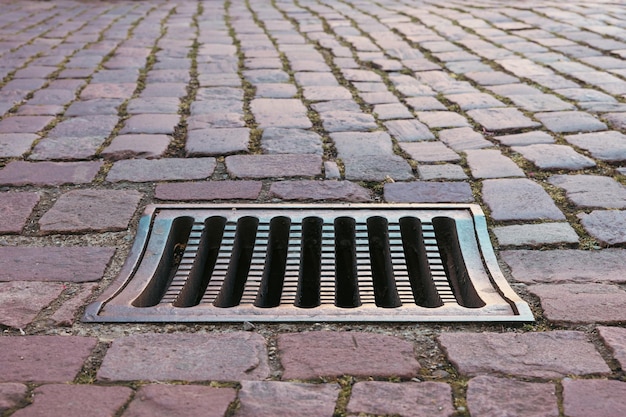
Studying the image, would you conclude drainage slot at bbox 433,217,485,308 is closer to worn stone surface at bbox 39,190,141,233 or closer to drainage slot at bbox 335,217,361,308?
drainage slot at bbox 335,217,361,308

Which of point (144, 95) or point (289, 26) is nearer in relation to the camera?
point (144, 95)

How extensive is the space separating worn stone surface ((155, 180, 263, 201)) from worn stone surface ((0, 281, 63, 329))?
2.20 feet

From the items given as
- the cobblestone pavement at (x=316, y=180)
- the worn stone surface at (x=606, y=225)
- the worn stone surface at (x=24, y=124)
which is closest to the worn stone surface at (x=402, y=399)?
the cobblestone pavement at (x=316, y=180)

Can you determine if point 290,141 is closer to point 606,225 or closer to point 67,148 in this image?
point 67,148

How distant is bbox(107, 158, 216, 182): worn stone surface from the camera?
9.10 feet

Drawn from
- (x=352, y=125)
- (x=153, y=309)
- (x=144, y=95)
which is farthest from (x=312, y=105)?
(x=153, y=309)

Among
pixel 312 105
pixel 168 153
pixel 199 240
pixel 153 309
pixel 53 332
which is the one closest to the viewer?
pixel 53 332

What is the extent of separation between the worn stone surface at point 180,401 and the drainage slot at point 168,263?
0.46 m

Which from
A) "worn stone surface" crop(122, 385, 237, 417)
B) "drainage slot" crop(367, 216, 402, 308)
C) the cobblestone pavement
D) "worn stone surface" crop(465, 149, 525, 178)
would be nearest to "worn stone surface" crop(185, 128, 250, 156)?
the cobblestone pavement

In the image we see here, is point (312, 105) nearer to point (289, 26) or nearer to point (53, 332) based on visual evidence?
point (53, 332)

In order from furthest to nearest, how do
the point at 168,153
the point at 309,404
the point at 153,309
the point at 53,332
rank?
1. the point at 168,153
2. the point at 153,309
3. the point at 53,332
4. the point at 309,404

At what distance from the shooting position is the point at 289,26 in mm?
6027

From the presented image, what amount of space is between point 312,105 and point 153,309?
6.52 ft

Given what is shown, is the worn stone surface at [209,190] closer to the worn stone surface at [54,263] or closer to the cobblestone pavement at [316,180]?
the cobblestone pavement at [316,180]
